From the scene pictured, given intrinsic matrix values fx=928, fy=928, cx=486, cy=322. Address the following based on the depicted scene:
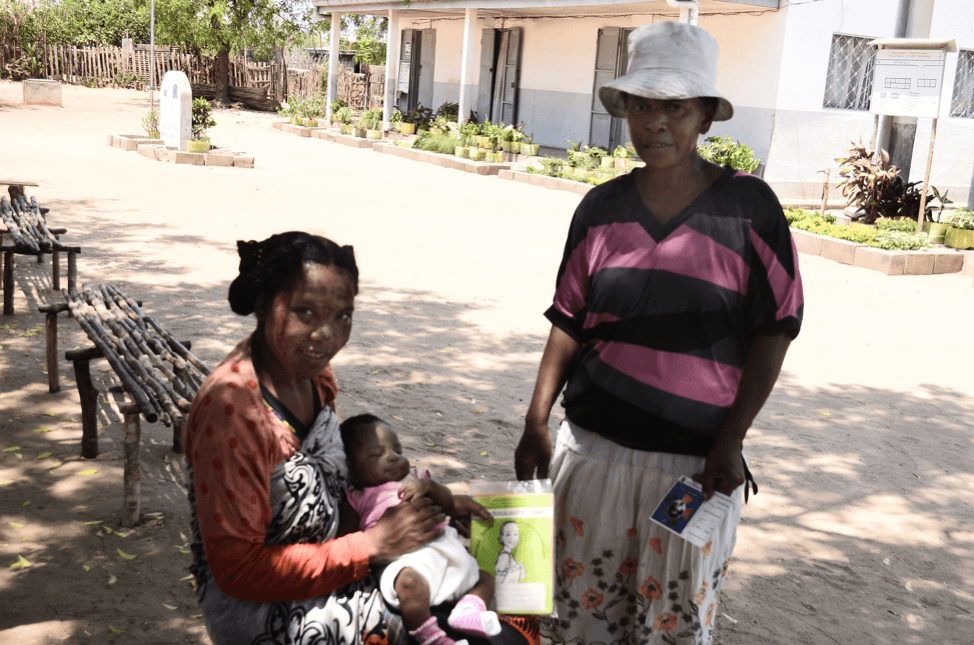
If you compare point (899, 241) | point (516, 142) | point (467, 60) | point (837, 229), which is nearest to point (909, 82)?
point (837, 229)

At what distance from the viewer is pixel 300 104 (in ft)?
88.4

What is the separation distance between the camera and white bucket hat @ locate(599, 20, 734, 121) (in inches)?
85.7

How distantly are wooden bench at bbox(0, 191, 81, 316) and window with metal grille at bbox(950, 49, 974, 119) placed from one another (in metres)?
16.7

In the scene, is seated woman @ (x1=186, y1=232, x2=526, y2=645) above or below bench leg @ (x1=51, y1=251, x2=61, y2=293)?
above

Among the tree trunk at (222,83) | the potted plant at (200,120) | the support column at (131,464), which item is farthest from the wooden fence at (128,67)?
the support column at (131,464)

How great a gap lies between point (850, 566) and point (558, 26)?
18.8 metres

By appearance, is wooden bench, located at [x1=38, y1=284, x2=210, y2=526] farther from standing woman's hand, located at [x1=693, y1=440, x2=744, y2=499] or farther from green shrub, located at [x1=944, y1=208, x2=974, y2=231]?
green shrub, located at [x1=944, y1=208, x2=974, y2=231]

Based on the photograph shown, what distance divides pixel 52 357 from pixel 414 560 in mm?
3975

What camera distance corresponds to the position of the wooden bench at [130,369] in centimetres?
383

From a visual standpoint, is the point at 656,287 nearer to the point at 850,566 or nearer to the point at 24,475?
the point at 850,566

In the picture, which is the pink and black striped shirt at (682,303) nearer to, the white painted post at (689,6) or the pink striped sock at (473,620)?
the pink striped sock at (473,620)

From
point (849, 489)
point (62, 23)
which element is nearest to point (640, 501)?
point (849, 489)

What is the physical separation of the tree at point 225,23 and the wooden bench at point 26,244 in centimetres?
2412

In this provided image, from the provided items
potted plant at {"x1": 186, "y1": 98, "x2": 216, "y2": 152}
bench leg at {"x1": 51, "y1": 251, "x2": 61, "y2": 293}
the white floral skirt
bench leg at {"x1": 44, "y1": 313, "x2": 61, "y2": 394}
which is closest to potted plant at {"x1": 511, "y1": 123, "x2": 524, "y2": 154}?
potted plant at {"x1": 186, "y1": 98, "x2": 216, "y2": 152}
